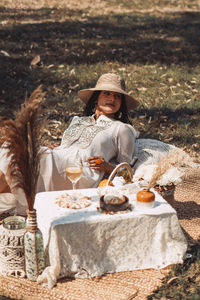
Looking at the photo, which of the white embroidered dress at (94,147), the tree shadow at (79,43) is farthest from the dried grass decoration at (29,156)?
the tree shadow at (79,43)

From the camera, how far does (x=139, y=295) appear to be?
155 inches

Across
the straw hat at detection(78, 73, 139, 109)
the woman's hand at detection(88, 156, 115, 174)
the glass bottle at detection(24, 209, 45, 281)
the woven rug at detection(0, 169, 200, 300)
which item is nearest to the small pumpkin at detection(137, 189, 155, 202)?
the woven rug at detection(0, 169, 200, 300)

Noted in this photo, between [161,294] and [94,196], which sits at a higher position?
[94,196]

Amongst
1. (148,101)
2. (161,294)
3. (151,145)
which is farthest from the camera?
(148,101)

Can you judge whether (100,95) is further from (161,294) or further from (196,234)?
(161,294)

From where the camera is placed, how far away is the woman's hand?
511cm

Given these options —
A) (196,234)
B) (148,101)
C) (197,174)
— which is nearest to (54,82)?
(148,101)

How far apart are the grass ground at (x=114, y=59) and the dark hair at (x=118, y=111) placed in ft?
1.85

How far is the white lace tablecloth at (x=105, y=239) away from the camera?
395 cm

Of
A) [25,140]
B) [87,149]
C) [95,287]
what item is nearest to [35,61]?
[87,149]

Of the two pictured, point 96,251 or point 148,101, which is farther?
point 148,101

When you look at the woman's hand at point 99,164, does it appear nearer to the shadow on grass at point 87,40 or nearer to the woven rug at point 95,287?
the woven rug at point 95,287

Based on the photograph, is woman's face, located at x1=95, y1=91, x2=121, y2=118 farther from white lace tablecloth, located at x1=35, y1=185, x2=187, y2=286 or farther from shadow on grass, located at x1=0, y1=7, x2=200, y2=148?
shadow on grass, located at x1=0, y1=7, x2=200, y2=148

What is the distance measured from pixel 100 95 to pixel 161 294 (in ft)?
8.24
